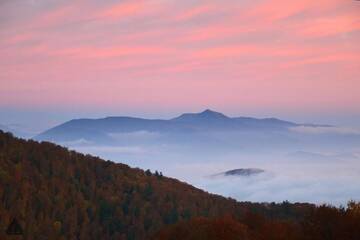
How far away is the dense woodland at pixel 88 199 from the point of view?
48.7 meters

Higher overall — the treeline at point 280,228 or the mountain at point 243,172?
the mountain at point 243,172

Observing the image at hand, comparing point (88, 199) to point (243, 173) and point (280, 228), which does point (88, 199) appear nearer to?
point (280, 228)

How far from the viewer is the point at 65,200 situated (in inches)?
2063

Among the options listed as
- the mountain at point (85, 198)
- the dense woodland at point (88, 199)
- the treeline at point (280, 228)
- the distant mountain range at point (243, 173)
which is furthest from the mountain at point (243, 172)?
the treeline at point (280, 228)

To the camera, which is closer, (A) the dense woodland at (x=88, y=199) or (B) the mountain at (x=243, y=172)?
(A) the dense woodland at (x=88, y=199)

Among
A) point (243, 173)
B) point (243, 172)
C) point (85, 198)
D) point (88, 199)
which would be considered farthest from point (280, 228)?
point (243, 172)

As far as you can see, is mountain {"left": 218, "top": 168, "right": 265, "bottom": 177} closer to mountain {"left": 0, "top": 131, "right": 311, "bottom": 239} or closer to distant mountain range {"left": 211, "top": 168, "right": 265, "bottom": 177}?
distant mountain range {"left": 211, "top": 168, "right": 265, "bottom": 177}

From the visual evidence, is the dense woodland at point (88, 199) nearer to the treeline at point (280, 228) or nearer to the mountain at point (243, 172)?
the treeline at point (280, 228)

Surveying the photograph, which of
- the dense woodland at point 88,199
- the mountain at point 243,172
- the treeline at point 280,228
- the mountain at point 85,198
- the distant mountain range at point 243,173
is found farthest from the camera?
the mountain at point 243,172

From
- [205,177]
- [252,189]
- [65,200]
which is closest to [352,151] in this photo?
[205,177]

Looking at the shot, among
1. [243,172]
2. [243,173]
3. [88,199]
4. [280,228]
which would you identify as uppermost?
[243,172]

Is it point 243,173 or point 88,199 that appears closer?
point 88,199

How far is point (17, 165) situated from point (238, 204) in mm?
20380

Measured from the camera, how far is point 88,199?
55188 mm
